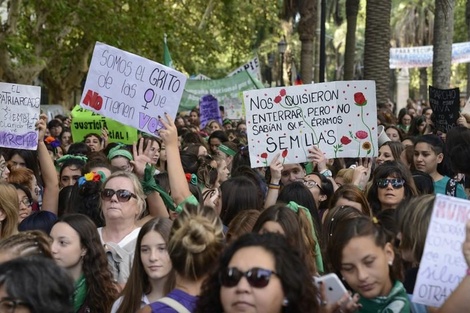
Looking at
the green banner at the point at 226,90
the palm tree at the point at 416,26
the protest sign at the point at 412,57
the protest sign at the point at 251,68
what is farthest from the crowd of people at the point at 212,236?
the palm tree at the point at 416,26

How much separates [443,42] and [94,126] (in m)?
12.0

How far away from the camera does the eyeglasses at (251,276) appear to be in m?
4.09

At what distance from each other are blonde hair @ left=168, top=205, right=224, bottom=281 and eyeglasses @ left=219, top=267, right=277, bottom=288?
2.25 feet

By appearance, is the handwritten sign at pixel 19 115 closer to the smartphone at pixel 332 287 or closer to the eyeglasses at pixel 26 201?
the eyeglasses at pixel 26 201

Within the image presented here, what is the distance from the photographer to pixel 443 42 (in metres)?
23.8

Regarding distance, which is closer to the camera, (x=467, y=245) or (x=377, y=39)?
(x=467, y=245)

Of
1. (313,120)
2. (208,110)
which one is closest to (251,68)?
(208,110)

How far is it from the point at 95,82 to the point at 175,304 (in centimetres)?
505

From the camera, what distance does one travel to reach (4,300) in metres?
4.01

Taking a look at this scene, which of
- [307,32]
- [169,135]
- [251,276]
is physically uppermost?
[307,32]

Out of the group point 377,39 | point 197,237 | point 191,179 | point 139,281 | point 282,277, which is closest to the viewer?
point 282,277

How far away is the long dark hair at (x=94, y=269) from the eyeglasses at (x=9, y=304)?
6.11 feet

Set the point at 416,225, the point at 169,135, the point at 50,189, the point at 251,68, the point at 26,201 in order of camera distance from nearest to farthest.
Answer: the point at 416,225 → the point at 169,135 → the point at 26,201 → the point at 50,189 → the point at 251,68

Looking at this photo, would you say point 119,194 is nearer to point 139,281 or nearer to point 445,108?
point 139,281
